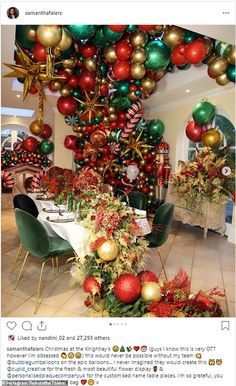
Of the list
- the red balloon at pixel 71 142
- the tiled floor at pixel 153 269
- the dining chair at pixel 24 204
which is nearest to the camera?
the tiled floor at pixel 153 269

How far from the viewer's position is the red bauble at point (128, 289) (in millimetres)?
998

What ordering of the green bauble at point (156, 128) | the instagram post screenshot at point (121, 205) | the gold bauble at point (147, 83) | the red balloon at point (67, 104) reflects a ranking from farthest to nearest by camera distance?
1. the green bauble at point (156, 128)
2. the red balloon at point (67, 104)
3. the gold bauble at point (147, 83)
4. the instagram post screenshot at point (121, 205)

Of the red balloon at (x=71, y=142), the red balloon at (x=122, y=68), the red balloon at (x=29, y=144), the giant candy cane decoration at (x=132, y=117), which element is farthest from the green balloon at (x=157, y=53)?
the red balloon at (x=29, y=144)

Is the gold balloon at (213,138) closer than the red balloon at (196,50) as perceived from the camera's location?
No

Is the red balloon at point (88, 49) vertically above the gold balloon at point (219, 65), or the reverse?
the red balloon at point (88, 49)

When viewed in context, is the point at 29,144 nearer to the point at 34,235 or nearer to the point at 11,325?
the point at 34,235

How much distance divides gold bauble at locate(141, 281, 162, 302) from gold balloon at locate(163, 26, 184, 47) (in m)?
1.74

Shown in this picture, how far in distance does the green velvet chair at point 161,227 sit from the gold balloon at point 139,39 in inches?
51.9

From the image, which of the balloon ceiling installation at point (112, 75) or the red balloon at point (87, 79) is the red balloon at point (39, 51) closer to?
the balloon ceiling installation at point (112, 75)

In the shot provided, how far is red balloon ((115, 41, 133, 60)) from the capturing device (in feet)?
6.93

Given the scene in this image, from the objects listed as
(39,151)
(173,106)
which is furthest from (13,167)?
(173,106)
